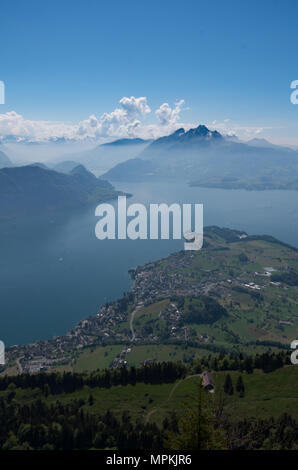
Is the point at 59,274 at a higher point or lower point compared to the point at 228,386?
lower

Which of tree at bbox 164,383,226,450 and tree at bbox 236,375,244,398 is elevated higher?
tree at bbox 164,383,226,450

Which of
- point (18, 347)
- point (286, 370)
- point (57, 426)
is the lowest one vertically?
point (18, 347)

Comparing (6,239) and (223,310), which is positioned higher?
(6,239)

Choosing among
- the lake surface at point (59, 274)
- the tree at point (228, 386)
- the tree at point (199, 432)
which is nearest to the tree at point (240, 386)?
the tree at point (228, 386)

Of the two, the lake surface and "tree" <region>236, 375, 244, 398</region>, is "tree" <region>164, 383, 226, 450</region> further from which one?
the lake surface

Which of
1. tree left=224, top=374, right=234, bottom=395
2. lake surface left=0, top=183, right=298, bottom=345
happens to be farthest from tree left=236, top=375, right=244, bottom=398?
lake surface left=0, top=183, right=298, bottom=345

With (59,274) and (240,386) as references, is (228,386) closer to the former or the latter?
(240,386)

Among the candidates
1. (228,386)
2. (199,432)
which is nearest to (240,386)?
(228,386)

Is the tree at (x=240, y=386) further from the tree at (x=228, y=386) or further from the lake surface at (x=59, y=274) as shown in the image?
the lake surface at (x=59, y=274)

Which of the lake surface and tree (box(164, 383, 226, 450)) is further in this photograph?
the lake surface
